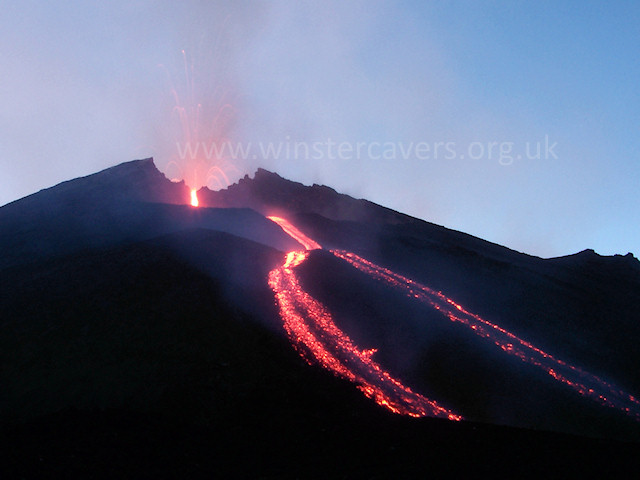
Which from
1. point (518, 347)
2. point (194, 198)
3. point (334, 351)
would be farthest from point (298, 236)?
point (334, 351)

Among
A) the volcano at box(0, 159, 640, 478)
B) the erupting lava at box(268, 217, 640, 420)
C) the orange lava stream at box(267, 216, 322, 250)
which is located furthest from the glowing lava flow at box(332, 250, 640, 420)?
the orange lava stream at box(267, 216, 322, 250)

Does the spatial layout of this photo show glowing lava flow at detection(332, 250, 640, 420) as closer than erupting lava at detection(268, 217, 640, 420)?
No

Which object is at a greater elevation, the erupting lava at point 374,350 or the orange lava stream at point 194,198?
the orange lava stream at point 194,198

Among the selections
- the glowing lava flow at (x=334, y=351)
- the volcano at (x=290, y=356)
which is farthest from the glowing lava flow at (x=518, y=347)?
the glowing lava flow at (x=334, y=351)

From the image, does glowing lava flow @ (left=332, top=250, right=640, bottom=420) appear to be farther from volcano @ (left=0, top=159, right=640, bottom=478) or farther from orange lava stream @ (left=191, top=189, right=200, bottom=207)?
orange lava stream @ (left=191, top=189, right=200, bottom=207)

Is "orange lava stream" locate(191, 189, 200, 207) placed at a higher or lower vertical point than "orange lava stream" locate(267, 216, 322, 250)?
higher

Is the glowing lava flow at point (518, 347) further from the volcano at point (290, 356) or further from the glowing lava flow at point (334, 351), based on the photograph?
the glowing lava flow at point (334, 351)

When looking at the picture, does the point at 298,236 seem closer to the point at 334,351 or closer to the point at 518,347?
the point at 518,347
